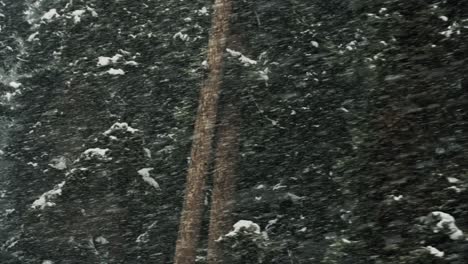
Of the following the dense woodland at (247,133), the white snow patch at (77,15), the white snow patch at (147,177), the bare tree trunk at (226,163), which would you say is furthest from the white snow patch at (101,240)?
the white snow patch at (77,15)

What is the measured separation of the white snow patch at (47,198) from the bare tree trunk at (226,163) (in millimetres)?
2513

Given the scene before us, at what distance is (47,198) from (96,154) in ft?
4.20

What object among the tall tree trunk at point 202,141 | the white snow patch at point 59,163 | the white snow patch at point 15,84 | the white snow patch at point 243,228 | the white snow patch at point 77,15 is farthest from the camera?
the white snow patch at point 15,84

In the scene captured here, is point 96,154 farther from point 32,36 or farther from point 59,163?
point 32,36

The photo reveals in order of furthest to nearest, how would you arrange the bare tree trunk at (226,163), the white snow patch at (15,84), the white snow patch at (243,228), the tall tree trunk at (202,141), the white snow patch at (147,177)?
the white snow patch at (15,84) → the white snow patch at (147,177) → the bare tree trunk at (226,163) → the tall tree trunk at (202,141) → the white snow patch at (243,228)

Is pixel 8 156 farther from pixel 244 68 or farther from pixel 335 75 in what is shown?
pixel 335 75

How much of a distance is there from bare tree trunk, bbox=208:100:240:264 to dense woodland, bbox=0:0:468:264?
0.10 ft

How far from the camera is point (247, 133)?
9852mm

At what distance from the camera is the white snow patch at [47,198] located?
9945mm

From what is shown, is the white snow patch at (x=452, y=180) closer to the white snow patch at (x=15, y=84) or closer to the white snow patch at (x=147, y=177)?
the white snow patch at (x=147, y=177)

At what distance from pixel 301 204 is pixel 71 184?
3.62m

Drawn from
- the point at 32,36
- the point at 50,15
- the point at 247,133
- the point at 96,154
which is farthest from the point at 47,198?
the point at 32,36

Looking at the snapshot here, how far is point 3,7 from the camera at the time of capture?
14.2 metres

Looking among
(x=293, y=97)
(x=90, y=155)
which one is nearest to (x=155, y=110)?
(x=90, y=155)
